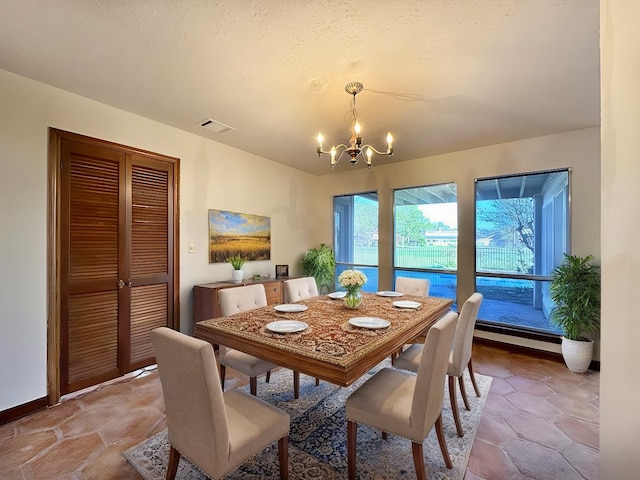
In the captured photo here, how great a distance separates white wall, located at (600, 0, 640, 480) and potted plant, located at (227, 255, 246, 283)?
11.9 feet

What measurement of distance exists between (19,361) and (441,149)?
5081 mm

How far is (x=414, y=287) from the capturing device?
3414 mm

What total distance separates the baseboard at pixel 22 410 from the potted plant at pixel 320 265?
3457 millimetres

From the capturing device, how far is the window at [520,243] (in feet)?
12.1

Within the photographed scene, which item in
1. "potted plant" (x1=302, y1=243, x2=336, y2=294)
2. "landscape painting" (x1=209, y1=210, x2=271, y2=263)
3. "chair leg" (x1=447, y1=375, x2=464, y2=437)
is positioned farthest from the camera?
"potted plant" (x1=302, y1=243, x2=336, y2=294)

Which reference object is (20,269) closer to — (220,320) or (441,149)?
(220,320)

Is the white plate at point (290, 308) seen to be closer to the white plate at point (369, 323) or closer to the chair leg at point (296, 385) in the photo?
the white plate at point (369, 323)

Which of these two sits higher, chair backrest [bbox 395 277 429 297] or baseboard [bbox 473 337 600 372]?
chair backrest [bbox 395 277 429 297]

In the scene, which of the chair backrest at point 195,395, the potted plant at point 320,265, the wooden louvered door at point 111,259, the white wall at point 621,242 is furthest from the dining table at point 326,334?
the potted plant at point 320,265

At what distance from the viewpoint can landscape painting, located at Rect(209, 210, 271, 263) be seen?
12.7 feet

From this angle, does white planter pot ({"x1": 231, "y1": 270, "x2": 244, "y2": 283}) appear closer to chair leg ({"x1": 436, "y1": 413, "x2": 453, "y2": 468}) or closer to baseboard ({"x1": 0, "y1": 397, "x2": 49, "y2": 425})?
baseboard ({"x1": 0, "y1": 397, "x2": 49, "y2": 425})

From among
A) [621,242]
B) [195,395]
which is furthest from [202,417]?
[621,242]

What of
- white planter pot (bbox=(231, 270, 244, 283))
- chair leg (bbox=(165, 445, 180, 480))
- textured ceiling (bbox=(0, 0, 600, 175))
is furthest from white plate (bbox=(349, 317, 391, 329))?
white planter pot (bbox=(231, 270, 244, 283))

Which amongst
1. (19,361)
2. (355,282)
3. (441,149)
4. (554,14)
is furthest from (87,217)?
(441,149)
